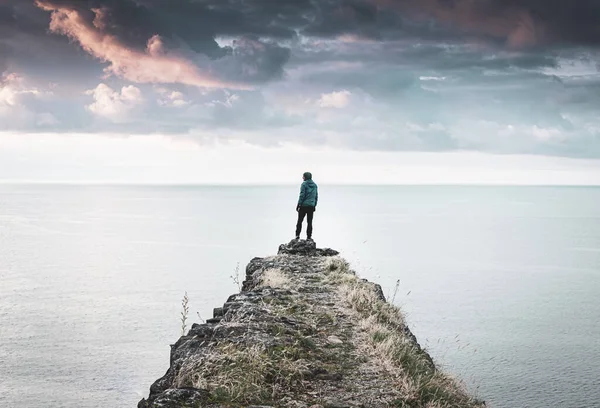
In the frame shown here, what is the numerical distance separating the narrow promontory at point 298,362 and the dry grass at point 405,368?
0.02 meters

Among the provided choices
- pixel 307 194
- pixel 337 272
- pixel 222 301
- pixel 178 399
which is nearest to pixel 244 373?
pixel 178 399

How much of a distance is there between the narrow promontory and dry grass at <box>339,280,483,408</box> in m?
0.02

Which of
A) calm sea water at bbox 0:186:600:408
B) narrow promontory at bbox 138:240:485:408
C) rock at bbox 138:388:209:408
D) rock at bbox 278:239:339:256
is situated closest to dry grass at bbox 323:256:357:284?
rock at bbox 278:239:339:256

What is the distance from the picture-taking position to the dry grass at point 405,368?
9.09m

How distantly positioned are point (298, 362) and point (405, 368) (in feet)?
6.52

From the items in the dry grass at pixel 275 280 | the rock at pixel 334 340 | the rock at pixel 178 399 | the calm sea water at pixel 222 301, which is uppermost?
the dry grass at pixel 275 280

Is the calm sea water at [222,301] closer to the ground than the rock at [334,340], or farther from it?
closer to the ground

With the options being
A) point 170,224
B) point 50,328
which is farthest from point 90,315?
point 170,224

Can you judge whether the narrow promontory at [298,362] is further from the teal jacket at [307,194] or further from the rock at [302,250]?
the teal jacket at [307,194]

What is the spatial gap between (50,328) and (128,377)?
11751mm

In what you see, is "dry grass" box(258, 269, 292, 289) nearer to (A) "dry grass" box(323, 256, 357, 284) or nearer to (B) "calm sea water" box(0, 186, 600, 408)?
(A) "dry grass" box(323, 256, 357, 284)

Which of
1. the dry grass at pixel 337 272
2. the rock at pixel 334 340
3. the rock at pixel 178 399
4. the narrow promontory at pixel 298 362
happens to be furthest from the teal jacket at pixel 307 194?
the rock at pixel 178 399

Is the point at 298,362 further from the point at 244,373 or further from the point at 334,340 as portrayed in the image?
the point at 334,340

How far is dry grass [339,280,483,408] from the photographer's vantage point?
909 centimetres
